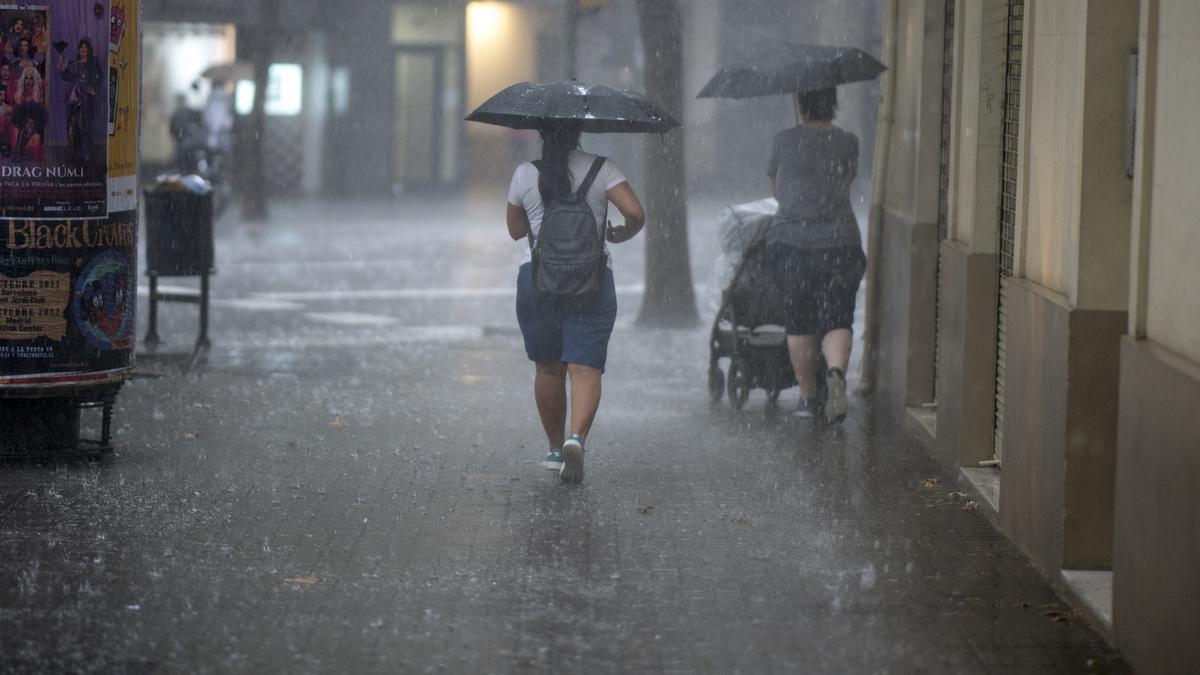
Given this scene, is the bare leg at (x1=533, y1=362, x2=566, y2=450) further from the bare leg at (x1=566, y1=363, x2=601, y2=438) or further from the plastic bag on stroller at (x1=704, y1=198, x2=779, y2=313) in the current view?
the plastic bag on stroller at (x1=704, y1=198, x2=779, y2=313)

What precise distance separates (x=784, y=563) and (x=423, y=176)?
2631 cm

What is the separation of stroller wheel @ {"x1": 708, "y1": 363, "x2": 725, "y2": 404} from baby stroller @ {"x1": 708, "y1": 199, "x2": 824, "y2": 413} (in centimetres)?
18

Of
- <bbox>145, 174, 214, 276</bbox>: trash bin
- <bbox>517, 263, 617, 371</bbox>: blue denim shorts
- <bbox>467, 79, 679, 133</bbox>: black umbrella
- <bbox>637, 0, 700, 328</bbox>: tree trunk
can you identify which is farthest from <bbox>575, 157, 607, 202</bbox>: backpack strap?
<bbox>637, 0, 700, 328</bbox>: tree trunk

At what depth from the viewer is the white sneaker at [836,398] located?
393 inches

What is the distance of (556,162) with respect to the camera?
27.7 feet

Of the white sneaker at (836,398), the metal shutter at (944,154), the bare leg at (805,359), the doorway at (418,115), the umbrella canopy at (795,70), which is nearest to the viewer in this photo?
the metal shutter at (944,154)

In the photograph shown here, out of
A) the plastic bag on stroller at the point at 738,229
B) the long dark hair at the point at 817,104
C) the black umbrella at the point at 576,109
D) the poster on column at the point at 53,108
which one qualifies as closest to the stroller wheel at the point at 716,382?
the plastic bag on stroller at the point at 738,229

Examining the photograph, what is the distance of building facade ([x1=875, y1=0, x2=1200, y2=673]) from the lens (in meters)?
5.22

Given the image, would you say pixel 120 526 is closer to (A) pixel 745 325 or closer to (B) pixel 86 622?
(B) pixel 86 622

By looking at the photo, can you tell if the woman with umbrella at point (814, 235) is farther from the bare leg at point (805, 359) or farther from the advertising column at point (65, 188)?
the advertising column at point (65, 188)

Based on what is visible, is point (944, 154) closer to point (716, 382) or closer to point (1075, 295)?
point (716, 382)

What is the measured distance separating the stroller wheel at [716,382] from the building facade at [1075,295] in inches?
55.7

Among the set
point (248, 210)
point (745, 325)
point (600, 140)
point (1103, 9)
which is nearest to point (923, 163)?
point (745, 325)

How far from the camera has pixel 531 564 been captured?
685cm
